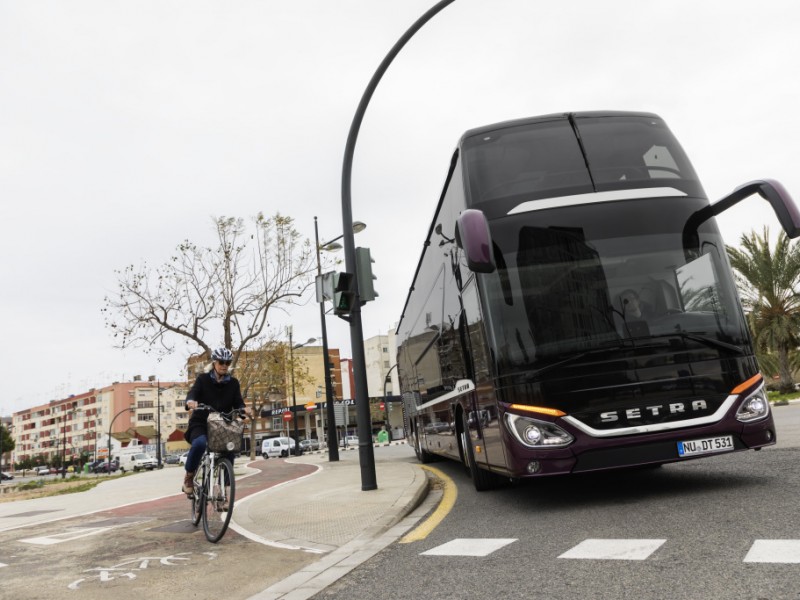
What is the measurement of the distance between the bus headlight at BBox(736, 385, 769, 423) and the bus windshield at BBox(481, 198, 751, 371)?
0.42 metres

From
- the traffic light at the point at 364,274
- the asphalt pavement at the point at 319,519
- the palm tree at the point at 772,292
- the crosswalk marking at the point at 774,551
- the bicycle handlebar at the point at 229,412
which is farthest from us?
the palm tree at the point at 772,292

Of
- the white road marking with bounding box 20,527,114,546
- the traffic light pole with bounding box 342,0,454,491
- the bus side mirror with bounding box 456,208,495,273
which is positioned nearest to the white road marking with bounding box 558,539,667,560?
the bus side mirror with bounding box 456,208,495,273

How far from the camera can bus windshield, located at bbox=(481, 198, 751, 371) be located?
5.84 meters

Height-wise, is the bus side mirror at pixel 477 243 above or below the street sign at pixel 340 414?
above

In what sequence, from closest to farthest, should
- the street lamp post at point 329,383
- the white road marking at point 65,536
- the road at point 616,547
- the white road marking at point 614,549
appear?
the road at point 616,547 < the white road marking at point 614,549 < the white road marking at point 65,536 < the street lamp post at point 329,383

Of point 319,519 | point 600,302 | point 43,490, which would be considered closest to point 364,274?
point 319,519

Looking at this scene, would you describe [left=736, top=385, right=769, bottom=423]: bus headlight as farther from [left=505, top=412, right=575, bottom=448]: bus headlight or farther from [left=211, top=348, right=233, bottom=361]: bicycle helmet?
[left=211, top=348, right=233, bottom=361]: bicycle helmet

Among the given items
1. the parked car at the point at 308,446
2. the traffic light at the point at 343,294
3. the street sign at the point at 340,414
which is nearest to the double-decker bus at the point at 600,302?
the traffic light at the point at 343,294

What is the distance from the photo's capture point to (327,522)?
21.7 ft

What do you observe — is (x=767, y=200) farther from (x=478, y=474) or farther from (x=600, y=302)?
(x=478, y=474)

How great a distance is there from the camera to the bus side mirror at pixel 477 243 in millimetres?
5660

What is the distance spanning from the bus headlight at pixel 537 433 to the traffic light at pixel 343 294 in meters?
4.07

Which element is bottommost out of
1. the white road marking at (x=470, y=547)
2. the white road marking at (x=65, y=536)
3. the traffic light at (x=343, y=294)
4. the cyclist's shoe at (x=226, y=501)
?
the white road marking at (x=470, y=547)

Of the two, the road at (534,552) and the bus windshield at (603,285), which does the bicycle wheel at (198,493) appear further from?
the bus windshield at (603,285)
